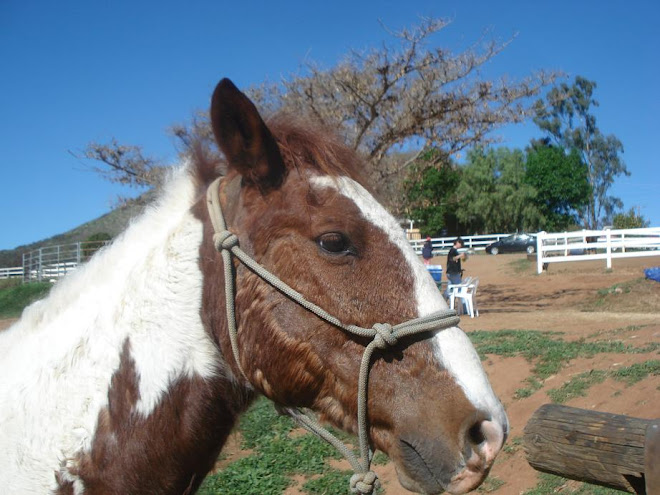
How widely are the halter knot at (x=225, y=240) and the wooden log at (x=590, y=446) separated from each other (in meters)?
1.84

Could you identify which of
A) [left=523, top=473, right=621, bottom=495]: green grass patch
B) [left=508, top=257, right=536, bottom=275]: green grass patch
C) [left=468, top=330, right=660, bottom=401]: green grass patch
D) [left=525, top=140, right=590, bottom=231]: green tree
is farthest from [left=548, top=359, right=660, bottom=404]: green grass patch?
[left=525, top=140, right=590, bottom=231]: green tree

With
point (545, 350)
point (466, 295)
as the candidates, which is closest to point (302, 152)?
point (545, 350)

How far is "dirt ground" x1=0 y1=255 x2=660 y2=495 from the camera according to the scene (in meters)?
5.43

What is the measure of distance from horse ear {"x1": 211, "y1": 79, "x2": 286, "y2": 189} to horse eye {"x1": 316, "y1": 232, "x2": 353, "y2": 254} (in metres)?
0.32

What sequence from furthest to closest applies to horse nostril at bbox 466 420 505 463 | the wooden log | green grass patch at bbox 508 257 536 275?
green grass patch at bbox 508 257 536 275, the wooden log, horse nostril at bbox 466 420 505 463

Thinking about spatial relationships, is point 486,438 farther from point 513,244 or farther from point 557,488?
point 513,244

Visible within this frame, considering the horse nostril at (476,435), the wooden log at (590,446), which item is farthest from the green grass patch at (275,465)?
the horse nostril at (476,435)

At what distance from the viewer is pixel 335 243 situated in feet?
6.58

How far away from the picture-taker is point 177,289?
2.10 meters

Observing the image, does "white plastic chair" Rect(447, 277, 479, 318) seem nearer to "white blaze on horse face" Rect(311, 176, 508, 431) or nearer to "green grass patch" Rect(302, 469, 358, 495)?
"green grass patch" Rect(302, 469, 358, 495)

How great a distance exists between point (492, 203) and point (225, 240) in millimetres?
56349

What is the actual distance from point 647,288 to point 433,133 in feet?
25.1

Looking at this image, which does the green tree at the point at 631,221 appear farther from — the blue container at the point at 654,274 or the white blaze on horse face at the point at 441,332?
the white blaze on horse face at the point at 441,332

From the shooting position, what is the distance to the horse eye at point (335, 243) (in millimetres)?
2008
